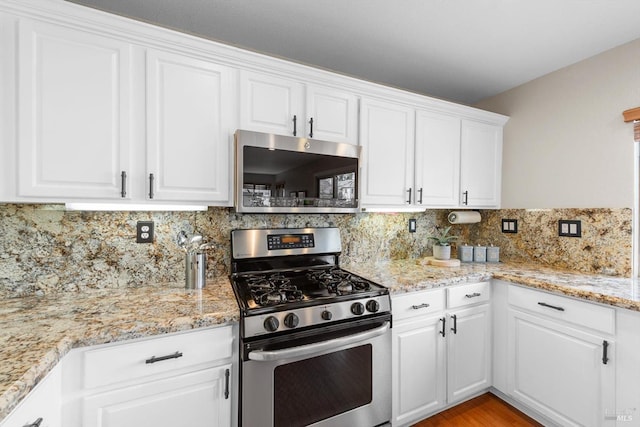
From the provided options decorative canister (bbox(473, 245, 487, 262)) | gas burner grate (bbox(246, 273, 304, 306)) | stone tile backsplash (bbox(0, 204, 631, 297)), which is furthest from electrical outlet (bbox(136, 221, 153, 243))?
decorative canister (bbox(473, 245, 487, 262))

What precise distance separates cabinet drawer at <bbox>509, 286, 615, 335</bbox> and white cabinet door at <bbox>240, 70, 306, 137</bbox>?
180 centimetres

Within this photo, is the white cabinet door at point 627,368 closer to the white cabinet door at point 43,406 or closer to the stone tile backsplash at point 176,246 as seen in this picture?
the stone tile backsplash at point 176,246

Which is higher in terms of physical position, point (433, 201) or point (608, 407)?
point (433, 201)

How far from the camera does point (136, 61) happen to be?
4.71 feet

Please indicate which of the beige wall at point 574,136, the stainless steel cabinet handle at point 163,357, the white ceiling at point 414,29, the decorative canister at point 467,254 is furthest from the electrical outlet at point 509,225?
the stainless steel cabinet handle at point 163,357

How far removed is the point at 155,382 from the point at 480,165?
277 centimetres

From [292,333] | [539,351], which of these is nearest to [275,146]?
[292,333]

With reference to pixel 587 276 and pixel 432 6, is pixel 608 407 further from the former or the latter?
pixel 432 6

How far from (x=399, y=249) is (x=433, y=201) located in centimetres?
53

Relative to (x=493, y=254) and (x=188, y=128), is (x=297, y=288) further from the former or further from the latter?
(x=493, y=254)

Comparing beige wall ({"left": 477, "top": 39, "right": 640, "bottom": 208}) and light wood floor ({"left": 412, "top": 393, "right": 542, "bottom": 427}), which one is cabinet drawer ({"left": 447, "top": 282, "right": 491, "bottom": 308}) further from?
beige wall ({"left": 477, "top": 39, "right": 640, "bottom": 208})

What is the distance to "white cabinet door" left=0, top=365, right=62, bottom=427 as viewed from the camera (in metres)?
0.78

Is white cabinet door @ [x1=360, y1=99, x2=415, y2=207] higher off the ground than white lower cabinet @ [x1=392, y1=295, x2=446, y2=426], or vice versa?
white cabinet door @ [x1=360, y1=99, x2=415, y2=207]

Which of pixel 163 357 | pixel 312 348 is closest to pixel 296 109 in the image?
pixel 312 348
